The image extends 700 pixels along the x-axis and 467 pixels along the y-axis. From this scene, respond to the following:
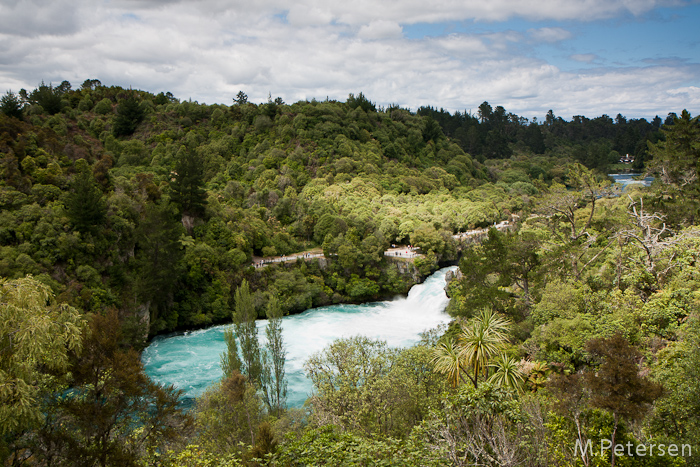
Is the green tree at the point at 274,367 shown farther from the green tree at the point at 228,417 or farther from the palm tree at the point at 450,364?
the palm tree at the point at 450,364

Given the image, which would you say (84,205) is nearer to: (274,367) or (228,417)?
(274,367)

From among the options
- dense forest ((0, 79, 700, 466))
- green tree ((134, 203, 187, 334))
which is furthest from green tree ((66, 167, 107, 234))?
green tree ((134, 203, 187, 334))

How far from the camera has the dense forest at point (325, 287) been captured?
8.53m

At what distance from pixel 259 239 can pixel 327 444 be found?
36.7 meters

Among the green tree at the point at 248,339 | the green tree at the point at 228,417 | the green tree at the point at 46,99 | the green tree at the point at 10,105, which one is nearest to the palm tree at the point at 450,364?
the green tree at the point at 228,417

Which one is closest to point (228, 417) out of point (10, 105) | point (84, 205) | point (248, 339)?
point (248, 339)

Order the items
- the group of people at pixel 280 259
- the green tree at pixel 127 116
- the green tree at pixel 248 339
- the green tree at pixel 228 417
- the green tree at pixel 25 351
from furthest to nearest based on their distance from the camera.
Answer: the green tree at pixel 127 116, the group of people at pixel 280 259, the green tree at pixel 248 339, the green tree at pixel 228 417, the green tree at pixel 25 351

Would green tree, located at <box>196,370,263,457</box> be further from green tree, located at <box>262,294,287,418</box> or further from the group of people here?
the group of people

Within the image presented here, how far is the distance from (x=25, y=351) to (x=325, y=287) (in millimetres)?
35742

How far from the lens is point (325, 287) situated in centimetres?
4275

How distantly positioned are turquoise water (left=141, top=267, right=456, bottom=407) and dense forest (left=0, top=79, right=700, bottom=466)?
66.6 inches

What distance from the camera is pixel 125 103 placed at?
65375 mm

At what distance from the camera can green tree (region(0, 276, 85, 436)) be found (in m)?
7.15

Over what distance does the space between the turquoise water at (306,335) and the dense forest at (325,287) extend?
5.55 ft
